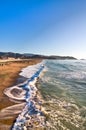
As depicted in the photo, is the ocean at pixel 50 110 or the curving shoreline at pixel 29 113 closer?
the curving shoreline at pixel 29 113

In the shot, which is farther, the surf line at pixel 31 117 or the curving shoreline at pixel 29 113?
the curving shoreline at pixel 29 113

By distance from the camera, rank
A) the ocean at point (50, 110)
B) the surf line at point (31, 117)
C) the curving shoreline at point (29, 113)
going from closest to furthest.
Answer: the surf line at point (31, 117) → the curving shoreline at point (29, 113) → the ocean at point (50, 110)

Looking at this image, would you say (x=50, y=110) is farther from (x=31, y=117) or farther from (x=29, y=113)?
(x=31, y=117)

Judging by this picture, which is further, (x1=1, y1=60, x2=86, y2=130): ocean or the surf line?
(x1=1, y1=60, x2=86, y2=130): ocean

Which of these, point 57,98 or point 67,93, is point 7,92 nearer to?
point 57,98

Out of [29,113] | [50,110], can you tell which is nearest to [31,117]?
[29,113]

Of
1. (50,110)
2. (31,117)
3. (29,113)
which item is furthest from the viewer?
(50,110)

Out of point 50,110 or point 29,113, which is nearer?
point 29,113

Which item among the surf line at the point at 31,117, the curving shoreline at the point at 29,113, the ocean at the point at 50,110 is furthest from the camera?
the ocean at the point at 50,110

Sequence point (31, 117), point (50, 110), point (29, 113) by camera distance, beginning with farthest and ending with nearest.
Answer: point (50, 110) < point (29, 113) < point (31, 117)

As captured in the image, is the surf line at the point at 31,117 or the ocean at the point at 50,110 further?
the ocean at the point at 50,110

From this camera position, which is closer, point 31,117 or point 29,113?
point 31,117

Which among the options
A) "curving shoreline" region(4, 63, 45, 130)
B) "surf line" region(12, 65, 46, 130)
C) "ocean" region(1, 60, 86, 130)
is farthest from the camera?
"ocean" region(1, 60, 86, 130)

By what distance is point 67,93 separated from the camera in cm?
1656
